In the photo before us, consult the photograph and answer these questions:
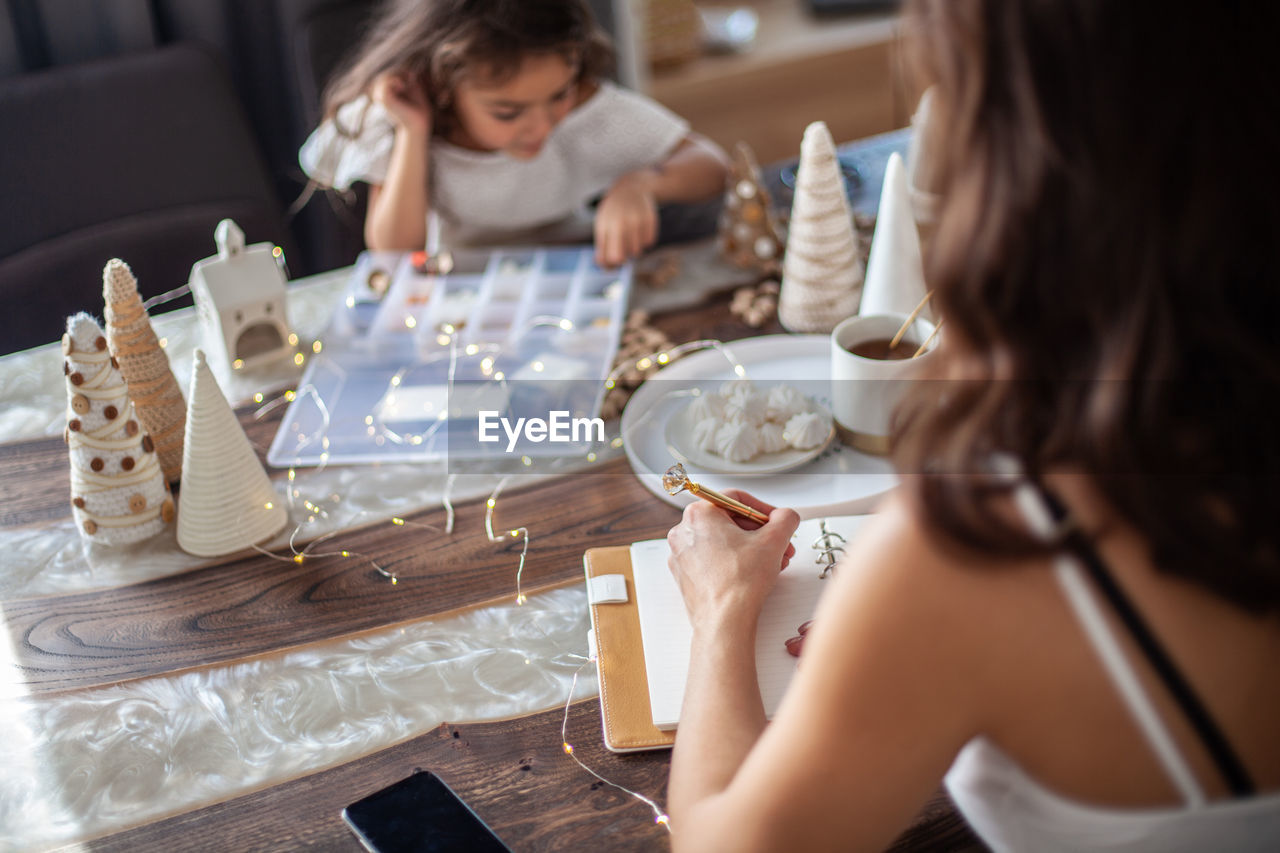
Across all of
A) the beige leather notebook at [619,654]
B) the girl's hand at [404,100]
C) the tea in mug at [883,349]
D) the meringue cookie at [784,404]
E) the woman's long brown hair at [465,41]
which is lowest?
the beige leather notebook at [619,654]

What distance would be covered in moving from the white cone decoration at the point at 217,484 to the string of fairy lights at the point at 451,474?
0.09ft

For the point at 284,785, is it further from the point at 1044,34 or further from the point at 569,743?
the point at 1044,34

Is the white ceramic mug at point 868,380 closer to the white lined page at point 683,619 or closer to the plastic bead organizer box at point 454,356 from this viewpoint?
the white lined page at point 683,619

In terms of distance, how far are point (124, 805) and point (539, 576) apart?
0.36 m

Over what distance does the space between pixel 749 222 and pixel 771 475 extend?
469 mm

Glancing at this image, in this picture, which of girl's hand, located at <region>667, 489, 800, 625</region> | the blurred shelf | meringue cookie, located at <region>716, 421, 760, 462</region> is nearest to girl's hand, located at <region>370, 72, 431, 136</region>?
meringue cookie, located at <region>716, 421, 760, 462</region>

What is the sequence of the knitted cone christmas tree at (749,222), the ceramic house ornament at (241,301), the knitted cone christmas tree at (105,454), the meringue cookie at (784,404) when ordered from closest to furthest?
the knitted cone christmas tree at (105,454), the meringue cookie at (784,404), the ceramic house ornament at (241,301), the knitted cone christmas tree at (749,222)

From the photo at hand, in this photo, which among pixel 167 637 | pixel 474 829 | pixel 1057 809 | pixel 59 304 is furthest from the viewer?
pixel 59 304

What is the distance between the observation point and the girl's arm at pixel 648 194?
1370 mm

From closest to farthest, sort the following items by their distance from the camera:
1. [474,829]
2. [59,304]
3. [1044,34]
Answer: [1044,34], [474,829], [59,304]

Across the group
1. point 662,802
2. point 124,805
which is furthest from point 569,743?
point 124,805

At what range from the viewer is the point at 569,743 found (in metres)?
0.75

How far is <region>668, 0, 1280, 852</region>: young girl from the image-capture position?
1.50 feet

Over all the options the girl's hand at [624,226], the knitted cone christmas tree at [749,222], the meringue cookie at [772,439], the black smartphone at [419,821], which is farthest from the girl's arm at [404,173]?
the black smartphone at [419,821]
